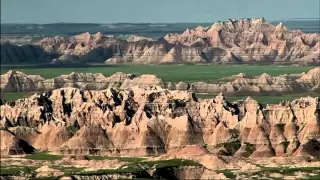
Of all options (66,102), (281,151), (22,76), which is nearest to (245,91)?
(22,76)

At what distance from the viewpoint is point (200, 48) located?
18062 cm

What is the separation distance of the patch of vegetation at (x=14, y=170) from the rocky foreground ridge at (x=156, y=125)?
10.2 m

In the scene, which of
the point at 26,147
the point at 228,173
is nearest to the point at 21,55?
the point at 26,147

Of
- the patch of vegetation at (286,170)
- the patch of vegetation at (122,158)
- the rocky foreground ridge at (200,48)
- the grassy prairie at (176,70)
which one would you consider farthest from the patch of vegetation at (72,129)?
the rocky foreground ridge at (200,48)

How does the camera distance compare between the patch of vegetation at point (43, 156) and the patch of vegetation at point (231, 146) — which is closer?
Answer: the patch of vegetation at point (43, 156)

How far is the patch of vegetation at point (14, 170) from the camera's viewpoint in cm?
7408

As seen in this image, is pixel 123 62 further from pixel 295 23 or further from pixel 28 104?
pixel 28 104

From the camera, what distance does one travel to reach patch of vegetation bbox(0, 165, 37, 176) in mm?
74081

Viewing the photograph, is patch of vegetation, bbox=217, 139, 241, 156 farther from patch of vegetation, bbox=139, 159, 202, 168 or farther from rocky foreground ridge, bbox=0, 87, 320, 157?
patch of vegetation, bbox=139, 159, 202, 168

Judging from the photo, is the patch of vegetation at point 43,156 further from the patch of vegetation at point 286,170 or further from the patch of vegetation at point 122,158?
the patch of vegetation at point 286,170

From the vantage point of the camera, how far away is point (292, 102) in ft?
318

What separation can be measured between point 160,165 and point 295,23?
100 metres

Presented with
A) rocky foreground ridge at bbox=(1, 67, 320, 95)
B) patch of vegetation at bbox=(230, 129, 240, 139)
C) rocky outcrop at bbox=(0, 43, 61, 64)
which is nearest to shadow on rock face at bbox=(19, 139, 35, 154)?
patch of vegetation at bbox=(230, 129, 240, 139)

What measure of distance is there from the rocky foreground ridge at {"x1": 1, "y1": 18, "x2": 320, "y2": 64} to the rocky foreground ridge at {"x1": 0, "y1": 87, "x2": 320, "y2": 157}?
74.6 m
